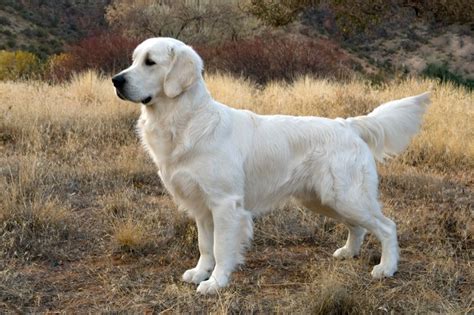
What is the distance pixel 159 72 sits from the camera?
3.77m

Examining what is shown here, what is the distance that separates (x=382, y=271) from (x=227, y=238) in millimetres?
1134

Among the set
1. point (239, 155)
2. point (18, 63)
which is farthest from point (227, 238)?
point (18, 63)

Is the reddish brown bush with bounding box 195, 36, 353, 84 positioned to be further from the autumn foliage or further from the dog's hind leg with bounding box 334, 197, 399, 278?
the dog's hind leg with bounding box 334, 197, 399, 278

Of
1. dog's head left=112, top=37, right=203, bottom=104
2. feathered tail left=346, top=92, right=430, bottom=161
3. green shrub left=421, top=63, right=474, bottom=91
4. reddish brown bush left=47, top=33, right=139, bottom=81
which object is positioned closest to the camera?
dog's head left=112, top=37, right=203, bottom=104

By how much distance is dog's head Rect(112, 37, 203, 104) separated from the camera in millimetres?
3730

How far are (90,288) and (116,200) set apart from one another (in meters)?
1.59

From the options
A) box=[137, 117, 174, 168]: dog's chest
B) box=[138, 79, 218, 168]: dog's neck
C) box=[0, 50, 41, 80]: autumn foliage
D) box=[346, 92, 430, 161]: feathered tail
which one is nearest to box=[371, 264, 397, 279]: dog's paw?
box=[346, 92, 430, 161]: feathered tail

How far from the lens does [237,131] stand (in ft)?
13.0

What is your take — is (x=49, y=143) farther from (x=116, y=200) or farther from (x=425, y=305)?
(x=425, y=305)

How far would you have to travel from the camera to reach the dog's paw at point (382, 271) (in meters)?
4.11

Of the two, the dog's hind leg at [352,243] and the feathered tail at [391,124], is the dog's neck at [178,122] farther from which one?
the dog's hind leg at [352,243]

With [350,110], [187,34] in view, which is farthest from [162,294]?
[187,34]

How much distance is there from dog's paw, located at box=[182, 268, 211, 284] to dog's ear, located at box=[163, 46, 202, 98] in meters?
1.18

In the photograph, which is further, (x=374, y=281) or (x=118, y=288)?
(x=374, y=281)
